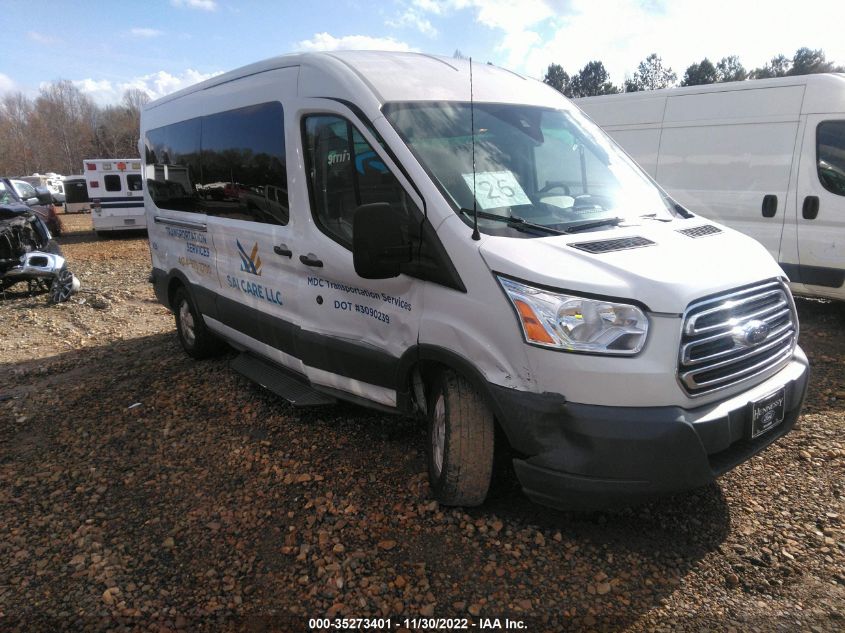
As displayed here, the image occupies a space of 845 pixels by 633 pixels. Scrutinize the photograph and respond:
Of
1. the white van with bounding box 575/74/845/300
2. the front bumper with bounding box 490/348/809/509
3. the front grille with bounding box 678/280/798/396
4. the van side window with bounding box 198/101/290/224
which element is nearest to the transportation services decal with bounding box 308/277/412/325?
the van side window with bounding box 198/101/290/224

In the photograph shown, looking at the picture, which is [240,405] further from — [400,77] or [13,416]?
[400,77]

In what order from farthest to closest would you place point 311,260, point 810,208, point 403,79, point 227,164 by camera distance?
point 810,208 < point 227,164 < point 311,260 < point 403,79

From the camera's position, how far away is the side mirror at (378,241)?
2875 millimetres

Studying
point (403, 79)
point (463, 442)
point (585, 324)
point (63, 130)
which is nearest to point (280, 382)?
point (463, 442)

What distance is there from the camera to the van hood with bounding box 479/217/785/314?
248 centimetres

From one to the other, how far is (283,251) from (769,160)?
213 inches

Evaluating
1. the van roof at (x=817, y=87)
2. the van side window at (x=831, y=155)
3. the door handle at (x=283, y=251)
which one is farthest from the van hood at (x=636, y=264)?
the van roof at (x=817, y=87)

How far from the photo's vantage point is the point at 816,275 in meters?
6.29

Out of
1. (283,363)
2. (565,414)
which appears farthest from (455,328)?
(283,363)

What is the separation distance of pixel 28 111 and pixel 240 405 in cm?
10937

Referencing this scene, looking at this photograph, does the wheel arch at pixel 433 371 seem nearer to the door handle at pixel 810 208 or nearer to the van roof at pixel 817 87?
the door handle at pixel 810 208

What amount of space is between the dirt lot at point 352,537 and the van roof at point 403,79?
7.13 feet

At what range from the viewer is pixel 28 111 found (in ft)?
301

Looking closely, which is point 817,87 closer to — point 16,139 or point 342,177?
point 342,177
